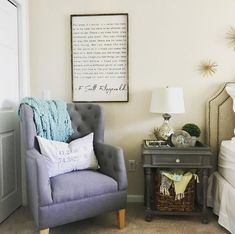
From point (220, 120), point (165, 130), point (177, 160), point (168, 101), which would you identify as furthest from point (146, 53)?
point (177, 160)

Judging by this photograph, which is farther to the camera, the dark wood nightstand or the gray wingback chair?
the dark wood nightstand

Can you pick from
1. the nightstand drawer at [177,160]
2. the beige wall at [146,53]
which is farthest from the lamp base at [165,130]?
the nightstand drawer at [177,160]

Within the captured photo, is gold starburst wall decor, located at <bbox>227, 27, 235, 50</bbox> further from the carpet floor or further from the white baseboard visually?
the white baseboard

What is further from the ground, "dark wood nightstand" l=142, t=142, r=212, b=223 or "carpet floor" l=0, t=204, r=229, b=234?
"dark wood nightstand" l=142, t=142, r=212, b=223

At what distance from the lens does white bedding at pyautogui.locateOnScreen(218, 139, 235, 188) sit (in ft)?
6.63

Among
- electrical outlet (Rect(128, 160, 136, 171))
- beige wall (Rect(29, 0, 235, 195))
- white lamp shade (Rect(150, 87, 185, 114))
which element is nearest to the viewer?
white lamp shade (Rect(150, 87, 185, 114))

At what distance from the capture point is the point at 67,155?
205cm

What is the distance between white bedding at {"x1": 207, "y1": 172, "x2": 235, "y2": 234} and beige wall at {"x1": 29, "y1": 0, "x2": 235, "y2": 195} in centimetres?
55

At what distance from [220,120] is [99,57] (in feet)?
4.30

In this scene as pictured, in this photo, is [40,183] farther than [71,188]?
No

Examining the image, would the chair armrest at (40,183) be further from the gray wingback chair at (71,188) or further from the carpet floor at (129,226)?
the carpet floor at (129,226)

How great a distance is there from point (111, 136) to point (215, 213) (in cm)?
118
